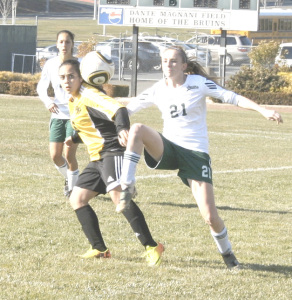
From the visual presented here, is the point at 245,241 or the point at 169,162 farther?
the point at 245,241

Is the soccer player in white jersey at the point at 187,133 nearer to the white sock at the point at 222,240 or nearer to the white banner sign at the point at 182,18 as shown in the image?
the white sock at the point at 222,240

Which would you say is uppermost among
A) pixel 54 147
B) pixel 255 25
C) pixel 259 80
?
pixel 255 25

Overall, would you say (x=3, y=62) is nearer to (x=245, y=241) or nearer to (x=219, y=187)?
(x=219, y=187)

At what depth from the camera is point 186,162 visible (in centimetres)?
704

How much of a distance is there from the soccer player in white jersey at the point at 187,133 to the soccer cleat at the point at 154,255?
0.51m

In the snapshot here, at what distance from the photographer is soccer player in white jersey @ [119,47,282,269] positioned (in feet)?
22.9

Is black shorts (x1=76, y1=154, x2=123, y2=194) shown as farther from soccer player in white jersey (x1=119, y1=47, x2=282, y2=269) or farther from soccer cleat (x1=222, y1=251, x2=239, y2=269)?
soccer cleat (x1=222, y1=251, x2=239, y2=269)

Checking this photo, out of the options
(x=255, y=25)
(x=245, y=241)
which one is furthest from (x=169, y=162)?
(x=255, y=25)

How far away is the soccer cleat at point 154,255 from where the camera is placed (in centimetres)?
723

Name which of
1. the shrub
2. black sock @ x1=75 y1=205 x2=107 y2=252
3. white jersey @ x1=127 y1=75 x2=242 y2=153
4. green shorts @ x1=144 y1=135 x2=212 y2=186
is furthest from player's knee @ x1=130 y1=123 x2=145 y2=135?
the shrub

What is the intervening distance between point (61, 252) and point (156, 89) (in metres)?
1.76

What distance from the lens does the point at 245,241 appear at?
28.5ft

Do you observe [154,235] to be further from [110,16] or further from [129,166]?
[110,16]

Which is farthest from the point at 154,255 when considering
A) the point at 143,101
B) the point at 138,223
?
the point at 143,101
